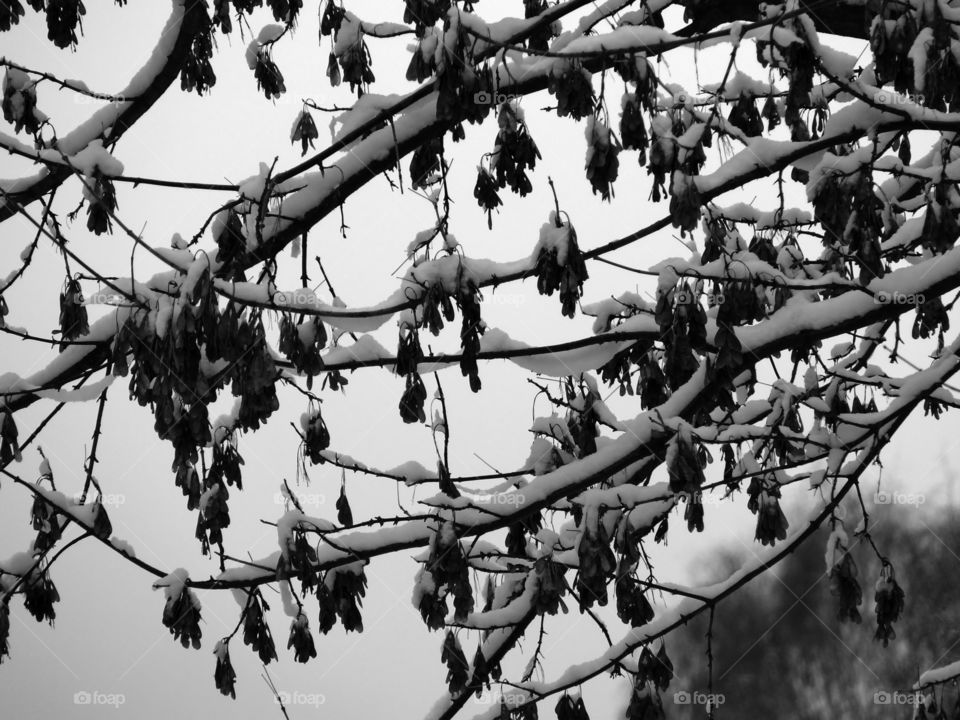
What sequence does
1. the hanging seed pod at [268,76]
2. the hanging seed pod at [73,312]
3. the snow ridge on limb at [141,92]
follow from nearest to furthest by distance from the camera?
the hanging seed pod at [73,312], the snow ridge on limb at [141,92], the hanging seed pod at [268,76]

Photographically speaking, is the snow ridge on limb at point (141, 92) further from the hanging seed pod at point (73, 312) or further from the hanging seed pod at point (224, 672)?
the hanging seed pod at point (224, 672)

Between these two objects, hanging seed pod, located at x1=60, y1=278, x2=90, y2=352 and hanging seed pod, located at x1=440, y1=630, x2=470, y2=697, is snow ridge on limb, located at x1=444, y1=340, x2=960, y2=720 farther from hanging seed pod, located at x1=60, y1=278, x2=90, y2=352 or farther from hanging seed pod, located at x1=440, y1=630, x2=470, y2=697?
hanging seed pod, located at x1=60, y1=278, x2=90, y2=352

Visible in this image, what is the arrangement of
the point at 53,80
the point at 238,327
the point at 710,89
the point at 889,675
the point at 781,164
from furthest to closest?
the point at 889,675 → the point at 710,89 → the point at 53,80 → the point at 781,164 → the point at 238,327

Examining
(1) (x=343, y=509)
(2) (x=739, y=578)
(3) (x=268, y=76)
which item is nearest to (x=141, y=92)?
(3) (x=268, y=76)

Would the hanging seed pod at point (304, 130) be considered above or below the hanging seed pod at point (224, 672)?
above

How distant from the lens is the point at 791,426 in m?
4.05

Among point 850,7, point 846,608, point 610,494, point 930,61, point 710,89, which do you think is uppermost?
point 710,89

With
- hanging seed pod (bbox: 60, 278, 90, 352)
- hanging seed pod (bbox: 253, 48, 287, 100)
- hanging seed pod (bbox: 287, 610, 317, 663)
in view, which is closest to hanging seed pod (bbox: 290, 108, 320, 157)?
hanging seed pod (bbox: 253, 48, 287, 100)

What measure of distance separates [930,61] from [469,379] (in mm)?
1584

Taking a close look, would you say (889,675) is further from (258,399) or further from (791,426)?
(258,399)

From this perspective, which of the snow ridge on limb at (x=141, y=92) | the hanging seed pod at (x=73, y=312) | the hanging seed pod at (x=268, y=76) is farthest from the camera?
the hanging seed pod at (x=268, y=76)

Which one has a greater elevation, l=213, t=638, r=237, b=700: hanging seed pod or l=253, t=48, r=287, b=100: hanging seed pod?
l=253, t=48, r=287, b=100: hanging seed pod

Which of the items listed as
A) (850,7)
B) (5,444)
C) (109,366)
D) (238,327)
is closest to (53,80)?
(109,366)

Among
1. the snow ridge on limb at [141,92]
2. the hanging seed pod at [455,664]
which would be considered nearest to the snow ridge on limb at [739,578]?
the hanging seed pod at [455,664]
